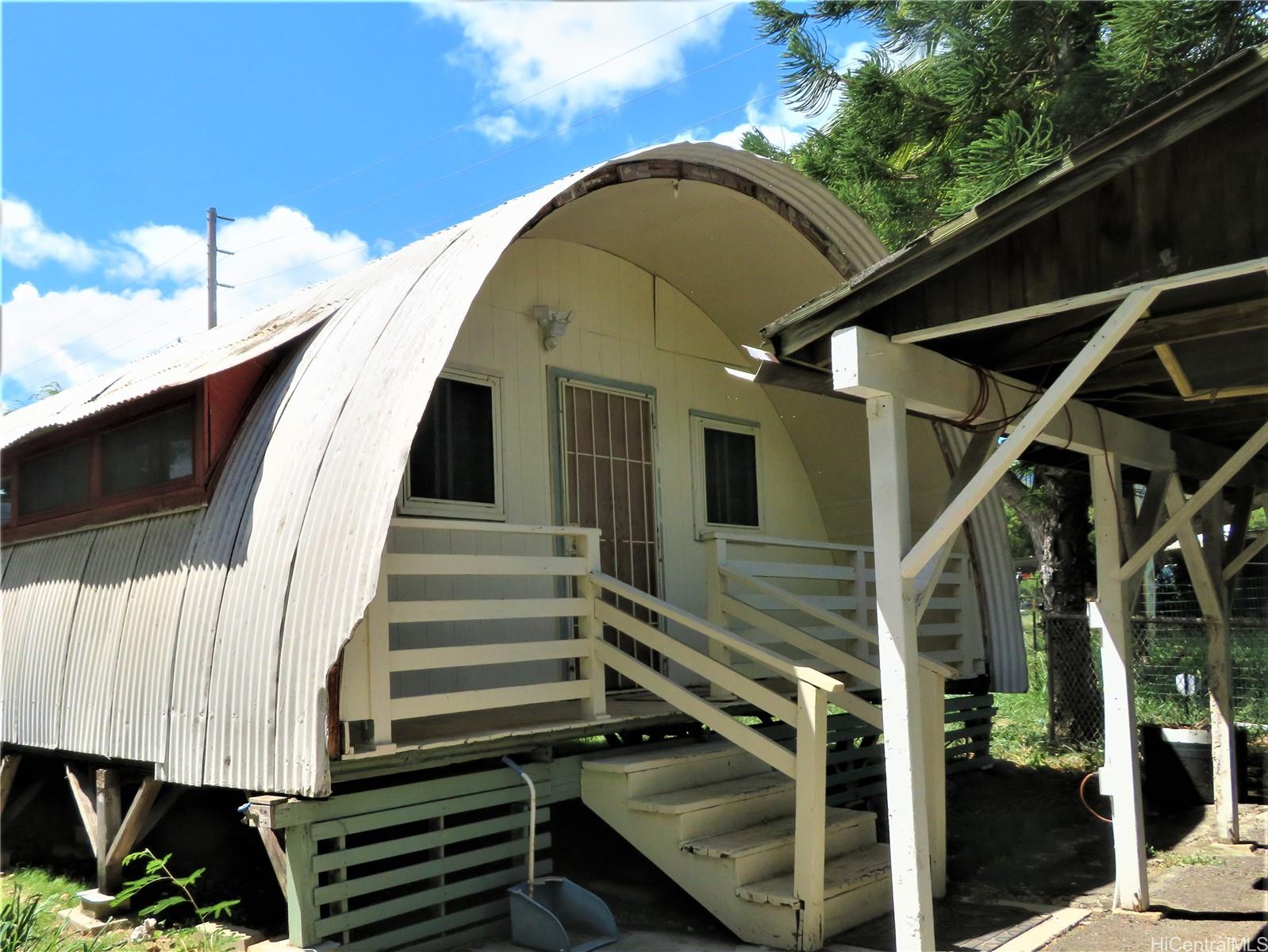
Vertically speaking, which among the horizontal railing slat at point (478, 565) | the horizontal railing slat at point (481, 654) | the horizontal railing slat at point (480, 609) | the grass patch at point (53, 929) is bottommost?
the grass patch at point (53, 929)

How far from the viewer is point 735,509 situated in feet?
32.7

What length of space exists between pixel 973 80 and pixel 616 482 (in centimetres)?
636

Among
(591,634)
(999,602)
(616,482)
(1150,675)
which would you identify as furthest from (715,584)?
(1150,675)

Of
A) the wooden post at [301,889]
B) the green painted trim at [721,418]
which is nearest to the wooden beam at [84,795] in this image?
the wooden post at [301,889]

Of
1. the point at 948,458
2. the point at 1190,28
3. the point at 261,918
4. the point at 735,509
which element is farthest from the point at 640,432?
the point at 1190,28

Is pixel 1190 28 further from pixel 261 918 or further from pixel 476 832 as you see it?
pixel 261 918

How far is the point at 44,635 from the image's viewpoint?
8.41m

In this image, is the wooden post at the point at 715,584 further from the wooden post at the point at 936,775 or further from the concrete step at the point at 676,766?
the wooden post at the point at 936,775

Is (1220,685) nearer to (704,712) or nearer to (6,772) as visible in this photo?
(704,712)

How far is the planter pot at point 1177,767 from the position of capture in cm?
873

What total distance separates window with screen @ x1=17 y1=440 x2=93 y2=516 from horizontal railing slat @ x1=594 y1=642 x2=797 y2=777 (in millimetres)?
4343

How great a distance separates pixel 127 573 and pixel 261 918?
A: 241 centimetres

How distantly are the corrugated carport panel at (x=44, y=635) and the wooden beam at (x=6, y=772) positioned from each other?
36 cm

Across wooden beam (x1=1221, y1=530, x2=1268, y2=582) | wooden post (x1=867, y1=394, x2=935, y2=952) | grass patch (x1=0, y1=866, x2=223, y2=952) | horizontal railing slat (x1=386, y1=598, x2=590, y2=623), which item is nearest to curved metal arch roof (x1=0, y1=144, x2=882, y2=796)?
horizontal railing slat (x1=386, y1=598, x2=590, y2=623)
